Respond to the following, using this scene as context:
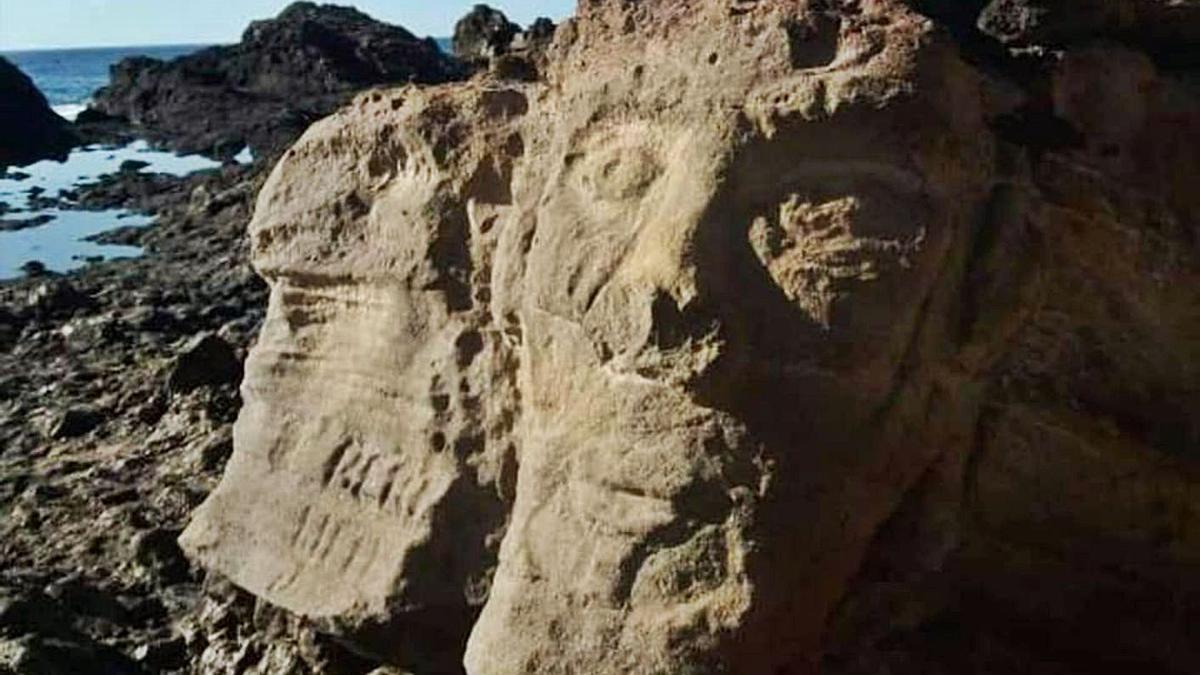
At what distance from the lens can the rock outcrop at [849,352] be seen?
5398 millimetres

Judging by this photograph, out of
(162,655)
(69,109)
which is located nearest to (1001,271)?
(162,655)

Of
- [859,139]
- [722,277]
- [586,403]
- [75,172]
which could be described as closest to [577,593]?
[586,403]

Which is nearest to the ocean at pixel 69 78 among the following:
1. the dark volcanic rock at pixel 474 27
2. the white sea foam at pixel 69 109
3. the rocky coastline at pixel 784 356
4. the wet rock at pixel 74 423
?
the white sea foam at pixel 69 109

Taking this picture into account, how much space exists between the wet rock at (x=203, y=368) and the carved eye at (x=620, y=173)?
242 inches

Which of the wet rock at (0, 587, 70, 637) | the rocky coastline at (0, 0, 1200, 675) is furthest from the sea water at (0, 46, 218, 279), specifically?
the rocky coastline at (0, 0, 1200, 675)

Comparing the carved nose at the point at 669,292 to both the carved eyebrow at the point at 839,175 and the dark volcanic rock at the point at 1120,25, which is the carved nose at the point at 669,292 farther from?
the dark volcanic rock at the point at 1120,25

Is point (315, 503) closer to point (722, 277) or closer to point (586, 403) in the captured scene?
point (586, 403)

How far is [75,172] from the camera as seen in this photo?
36.3 m

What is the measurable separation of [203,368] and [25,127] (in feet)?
108

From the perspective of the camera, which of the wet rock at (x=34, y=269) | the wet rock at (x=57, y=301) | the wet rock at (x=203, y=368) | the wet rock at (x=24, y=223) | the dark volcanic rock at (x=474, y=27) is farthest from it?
the dark volcanic rock at (x=474, y=27)

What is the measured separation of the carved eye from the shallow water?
54.7ft

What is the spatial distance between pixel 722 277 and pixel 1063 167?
3.30ft

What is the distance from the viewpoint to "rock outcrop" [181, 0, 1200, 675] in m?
5.40

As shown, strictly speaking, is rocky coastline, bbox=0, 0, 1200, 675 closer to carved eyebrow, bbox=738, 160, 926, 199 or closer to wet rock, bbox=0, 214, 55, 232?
carved eyebrow, bbox=738, 160, 926, 199
